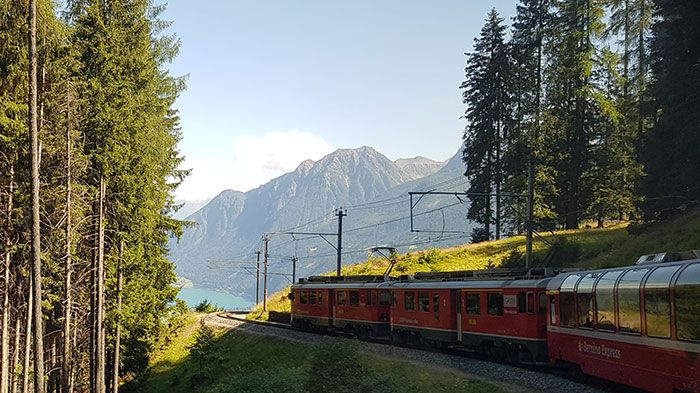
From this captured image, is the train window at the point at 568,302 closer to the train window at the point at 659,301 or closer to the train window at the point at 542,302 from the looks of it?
the train window at the point at 542,302

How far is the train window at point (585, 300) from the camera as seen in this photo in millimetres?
16344

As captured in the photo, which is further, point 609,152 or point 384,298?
point 609,152

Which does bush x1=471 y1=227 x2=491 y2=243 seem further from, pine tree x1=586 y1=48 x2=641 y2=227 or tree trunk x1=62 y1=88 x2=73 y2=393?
tree trunk x1=62 y1=88 x2=73 y2=393

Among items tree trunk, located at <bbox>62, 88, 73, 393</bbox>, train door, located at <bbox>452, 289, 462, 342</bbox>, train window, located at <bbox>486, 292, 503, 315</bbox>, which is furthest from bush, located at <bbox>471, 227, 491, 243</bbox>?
tree trunk, located at <bbox>62, 88, 73, 393</bbox>

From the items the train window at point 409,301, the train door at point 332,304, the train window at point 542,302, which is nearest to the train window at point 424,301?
the train window at point 409,301

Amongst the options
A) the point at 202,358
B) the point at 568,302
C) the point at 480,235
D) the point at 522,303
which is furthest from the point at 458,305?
the point at 480,235

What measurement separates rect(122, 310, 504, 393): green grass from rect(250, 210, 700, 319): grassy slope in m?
13.2

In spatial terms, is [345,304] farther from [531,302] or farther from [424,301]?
[531,302]

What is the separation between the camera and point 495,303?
22.2m

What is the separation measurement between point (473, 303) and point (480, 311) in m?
0.52

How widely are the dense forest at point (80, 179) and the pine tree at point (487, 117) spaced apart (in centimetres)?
2895

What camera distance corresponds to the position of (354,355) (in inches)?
813

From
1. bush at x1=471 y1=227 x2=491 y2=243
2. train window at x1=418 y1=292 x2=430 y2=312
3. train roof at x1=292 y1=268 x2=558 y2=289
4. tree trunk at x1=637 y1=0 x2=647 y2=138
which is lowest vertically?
train window at x1=418 y1=292 x2=430 y2=312

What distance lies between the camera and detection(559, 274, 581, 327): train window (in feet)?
57.5
